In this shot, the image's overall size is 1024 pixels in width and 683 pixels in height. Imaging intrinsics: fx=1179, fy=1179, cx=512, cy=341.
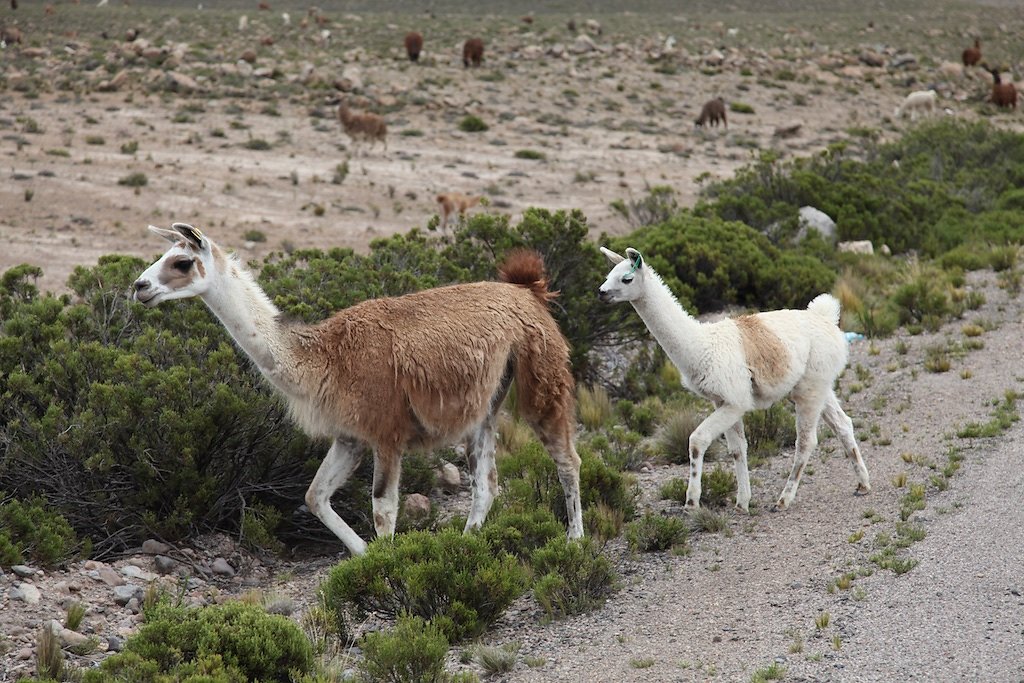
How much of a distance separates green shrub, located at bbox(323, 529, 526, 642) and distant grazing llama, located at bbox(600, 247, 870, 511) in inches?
76.6

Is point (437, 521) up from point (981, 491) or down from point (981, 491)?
down

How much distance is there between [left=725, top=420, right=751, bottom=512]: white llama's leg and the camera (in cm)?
805

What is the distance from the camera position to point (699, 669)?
562 centimetres

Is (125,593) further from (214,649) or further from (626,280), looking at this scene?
(626,280)

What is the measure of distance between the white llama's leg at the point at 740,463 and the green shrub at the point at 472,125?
22.6 meters

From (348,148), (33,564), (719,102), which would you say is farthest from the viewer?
(719,102)

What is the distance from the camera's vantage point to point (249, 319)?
6.82 metres

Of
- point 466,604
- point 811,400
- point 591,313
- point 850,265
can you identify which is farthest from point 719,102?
point 466,604

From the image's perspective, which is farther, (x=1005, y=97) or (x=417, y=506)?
(x=1005, y=97)

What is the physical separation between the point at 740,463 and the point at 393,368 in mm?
2604

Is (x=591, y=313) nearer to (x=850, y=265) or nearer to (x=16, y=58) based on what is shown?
(x=850, y=265)

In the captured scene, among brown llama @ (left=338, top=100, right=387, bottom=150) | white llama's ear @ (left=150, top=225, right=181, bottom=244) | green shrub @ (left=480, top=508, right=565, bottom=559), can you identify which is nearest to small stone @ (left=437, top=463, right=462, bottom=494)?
green shrub @ (left=480, top=508, right=565, bottom=559)

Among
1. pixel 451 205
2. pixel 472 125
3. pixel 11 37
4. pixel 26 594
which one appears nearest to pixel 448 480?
pixel 26 594

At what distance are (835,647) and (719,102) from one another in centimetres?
2816
